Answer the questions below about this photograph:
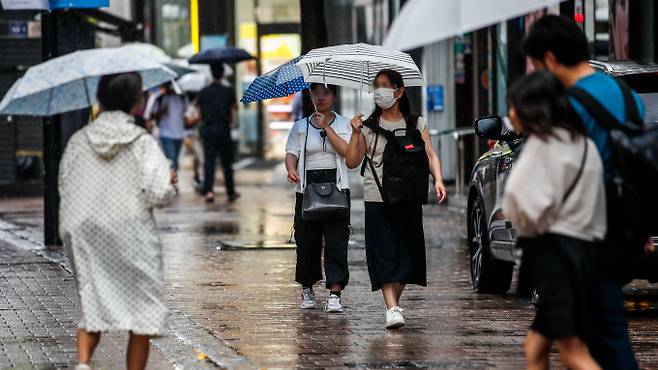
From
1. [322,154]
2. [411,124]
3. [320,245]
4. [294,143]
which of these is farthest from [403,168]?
[320,245]

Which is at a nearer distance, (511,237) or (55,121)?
(511,237)

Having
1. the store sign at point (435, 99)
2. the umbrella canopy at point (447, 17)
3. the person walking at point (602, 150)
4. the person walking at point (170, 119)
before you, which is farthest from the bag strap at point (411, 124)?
the store sign at point (435, 99)

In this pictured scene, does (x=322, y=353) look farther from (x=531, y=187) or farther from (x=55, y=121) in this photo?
(x=55, y=121)

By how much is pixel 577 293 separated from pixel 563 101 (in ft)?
2.54

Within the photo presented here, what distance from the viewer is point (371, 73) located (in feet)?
36.6

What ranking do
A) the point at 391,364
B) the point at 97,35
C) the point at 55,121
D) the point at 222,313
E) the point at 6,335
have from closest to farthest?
the point at 391,364
the point at 6,335
the point at 222,313
the point at 55,121
the point at 97,35

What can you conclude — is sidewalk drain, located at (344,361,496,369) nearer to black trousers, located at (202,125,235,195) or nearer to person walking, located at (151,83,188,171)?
black trousers, located at (202,125,235,195)

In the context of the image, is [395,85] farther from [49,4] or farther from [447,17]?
[447,17]

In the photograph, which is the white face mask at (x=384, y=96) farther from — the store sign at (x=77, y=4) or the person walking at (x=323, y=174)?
the store sign at (x=77, y=4)

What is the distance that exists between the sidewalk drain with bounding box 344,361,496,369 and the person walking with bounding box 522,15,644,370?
2089 mm

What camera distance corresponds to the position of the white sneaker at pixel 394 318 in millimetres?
9969

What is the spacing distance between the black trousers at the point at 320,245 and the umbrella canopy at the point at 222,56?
504 inches

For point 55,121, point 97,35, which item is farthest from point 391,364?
A: point 97,35

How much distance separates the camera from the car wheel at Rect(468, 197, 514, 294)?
12.0m
